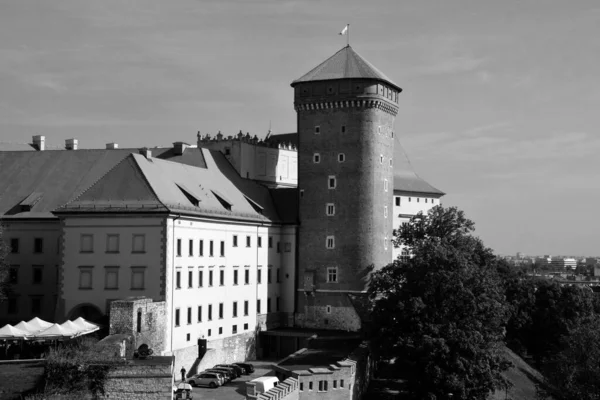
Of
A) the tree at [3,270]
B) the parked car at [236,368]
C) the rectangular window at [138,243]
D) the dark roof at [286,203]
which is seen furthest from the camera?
the dark roof at [286,203]

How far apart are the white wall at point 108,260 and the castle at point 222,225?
2.7 inches

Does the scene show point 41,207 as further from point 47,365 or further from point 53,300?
point 47,365

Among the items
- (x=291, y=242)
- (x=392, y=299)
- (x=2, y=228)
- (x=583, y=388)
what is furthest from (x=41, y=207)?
(x=583, y=388)

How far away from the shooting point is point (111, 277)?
2085 inches

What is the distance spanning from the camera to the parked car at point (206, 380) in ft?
171

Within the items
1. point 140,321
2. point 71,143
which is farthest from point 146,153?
point 71,143

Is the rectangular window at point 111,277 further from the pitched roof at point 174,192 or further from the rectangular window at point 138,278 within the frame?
the pitched roof at point 174,192

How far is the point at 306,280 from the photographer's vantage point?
69.4 metres

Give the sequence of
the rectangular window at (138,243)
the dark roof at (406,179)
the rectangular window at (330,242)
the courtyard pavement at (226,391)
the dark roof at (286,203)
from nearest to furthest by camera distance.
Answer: the courtyard pavement at (226,391) → the rectangular window at (138,243) → the rectangular window at (330,242) → the dark roof at (286,203) → the dark roof at (406,179)

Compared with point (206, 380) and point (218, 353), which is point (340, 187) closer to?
point (218, 353)

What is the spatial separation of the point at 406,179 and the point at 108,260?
4213 centimetres

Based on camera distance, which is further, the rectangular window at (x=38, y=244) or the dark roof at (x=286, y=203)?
the dark roof at (x=286, y=203)

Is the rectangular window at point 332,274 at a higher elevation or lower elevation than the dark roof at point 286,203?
lower

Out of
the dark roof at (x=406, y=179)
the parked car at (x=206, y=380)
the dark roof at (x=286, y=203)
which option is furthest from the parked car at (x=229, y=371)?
the dark roof at (x=406, y=179)
